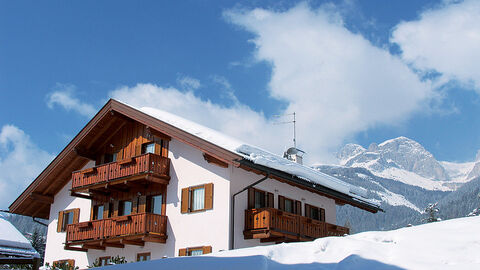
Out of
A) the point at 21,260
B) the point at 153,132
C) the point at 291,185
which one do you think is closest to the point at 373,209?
the point at 291,185

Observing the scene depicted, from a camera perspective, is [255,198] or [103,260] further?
[103,260]

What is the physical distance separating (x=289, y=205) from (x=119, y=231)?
752cm

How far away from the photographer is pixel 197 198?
22297 mm

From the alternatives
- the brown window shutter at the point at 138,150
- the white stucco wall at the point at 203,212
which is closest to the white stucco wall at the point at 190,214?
the white stucco wall at the point at 203,212

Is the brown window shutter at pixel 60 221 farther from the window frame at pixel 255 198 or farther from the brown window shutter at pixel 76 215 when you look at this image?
the window frame at pixel 255 198

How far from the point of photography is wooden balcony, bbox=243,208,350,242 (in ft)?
68.7

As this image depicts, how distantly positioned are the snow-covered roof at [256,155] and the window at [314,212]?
143cm

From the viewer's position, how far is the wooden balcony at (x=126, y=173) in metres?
22.8

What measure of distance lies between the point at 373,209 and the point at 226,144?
10.2 m

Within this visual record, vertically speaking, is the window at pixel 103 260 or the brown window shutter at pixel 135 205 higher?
the brown window shutter at pixel 135 205

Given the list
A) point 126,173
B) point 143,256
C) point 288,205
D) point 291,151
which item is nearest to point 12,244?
point 126,173

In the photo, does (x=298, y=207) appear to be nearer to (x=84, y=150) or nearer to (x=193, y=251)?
(x=193, y=251)

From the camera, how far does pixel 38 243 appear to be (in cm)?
5597

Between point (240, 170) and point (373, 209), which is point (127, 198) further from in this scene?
point (373, 209)
